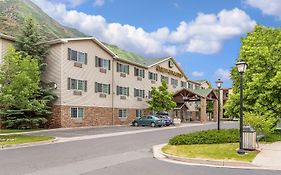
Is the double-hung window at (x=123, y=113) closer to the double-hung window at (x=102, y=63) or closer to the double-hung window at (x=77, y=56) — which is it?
the double-hung window at (x=102, y=63)

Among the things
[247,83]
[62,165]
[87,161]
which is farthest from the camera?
[247,83]

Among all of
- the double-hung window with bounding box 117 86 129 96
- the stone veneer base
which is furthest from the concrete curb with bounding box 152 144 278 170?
the double-hung window with bounding box 117 86 129 96

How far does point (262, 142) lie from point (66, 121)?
72.6 feet

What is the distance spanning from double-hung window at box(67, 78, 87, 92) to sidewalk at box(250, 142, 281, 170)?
2466 centimetres

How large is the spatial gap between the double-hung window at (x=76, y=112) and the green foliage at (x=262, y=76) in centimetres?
1876

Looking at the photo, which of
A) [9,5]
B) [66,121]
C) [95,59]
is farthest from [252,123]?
[9,5]

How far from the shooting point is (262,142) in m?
20.7

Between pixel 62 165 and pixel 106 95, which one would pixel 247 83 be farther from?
pixel 106 95

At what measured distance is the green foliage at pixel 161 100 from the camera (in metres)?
50.3

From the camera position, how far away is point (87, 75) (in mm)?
40844

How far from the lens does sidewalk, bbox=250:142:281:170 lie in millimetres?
13080

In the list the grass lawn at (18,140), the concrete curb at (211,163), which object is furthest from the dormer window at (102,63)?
the concrete curb at (211,163)

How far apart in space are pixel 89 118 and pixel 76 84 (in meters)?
4.42

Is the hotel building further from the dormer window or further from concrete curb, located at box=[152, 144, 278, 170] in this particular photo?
concrete curb, located at box=[152, 144, 278, 170]
